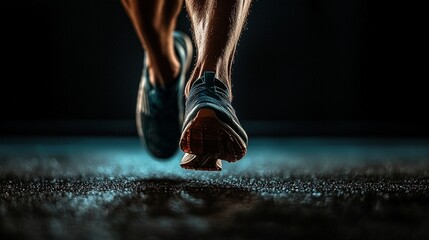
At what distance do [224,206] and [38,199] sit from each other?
23 cm

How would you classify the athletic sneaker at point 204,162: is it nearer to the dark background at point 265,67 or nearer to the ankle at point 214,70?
the ankle at point 214,70

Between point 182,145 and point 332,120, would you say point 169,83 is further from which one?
point 332,120

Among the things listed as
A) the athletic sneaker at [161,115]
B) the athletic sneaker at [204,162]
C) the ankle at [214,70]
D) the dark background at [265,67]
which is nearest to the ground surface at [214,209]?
the athletic sneaker at [204,162]

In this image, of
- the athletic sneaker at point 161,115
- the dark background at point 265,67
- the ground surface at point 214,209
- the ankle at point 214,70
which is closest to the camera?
the ground surface at point 214,209

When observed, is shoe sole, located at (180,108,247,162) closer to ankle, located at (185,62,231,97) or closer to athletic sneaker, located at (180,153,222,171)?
athletic sneaker, located at (180,153,222,171)

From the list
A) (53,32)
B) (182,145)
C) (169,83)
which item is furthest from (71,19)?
(182,145)

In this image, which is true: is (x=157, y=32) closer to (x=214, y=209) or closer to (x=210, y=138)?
(x=210, y=138)

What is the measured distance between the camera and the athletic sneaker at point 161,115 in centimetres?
140

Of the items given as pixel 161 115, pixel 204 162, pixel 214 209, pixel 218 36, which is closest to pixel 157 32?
pixel 161 115

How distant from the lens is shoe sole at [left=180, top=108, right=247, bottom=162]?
2.85ft

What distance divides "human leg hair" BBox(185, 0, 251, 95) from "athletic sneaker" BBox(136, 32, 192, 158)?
372 millimetres

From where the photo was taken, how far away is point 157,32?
135 centimetres

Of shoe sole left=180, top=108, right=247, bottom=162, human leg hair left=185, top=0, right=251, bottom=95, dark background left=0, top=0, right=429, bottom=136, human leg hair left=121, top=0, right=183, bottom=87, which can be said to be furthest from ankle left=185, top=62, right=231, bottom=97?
dark background left=0, top=0, right=429, bottom=136

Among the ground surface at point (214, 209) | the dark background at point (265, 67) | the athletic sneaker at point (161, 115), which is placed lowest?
the ground surface at point (214, 209)
